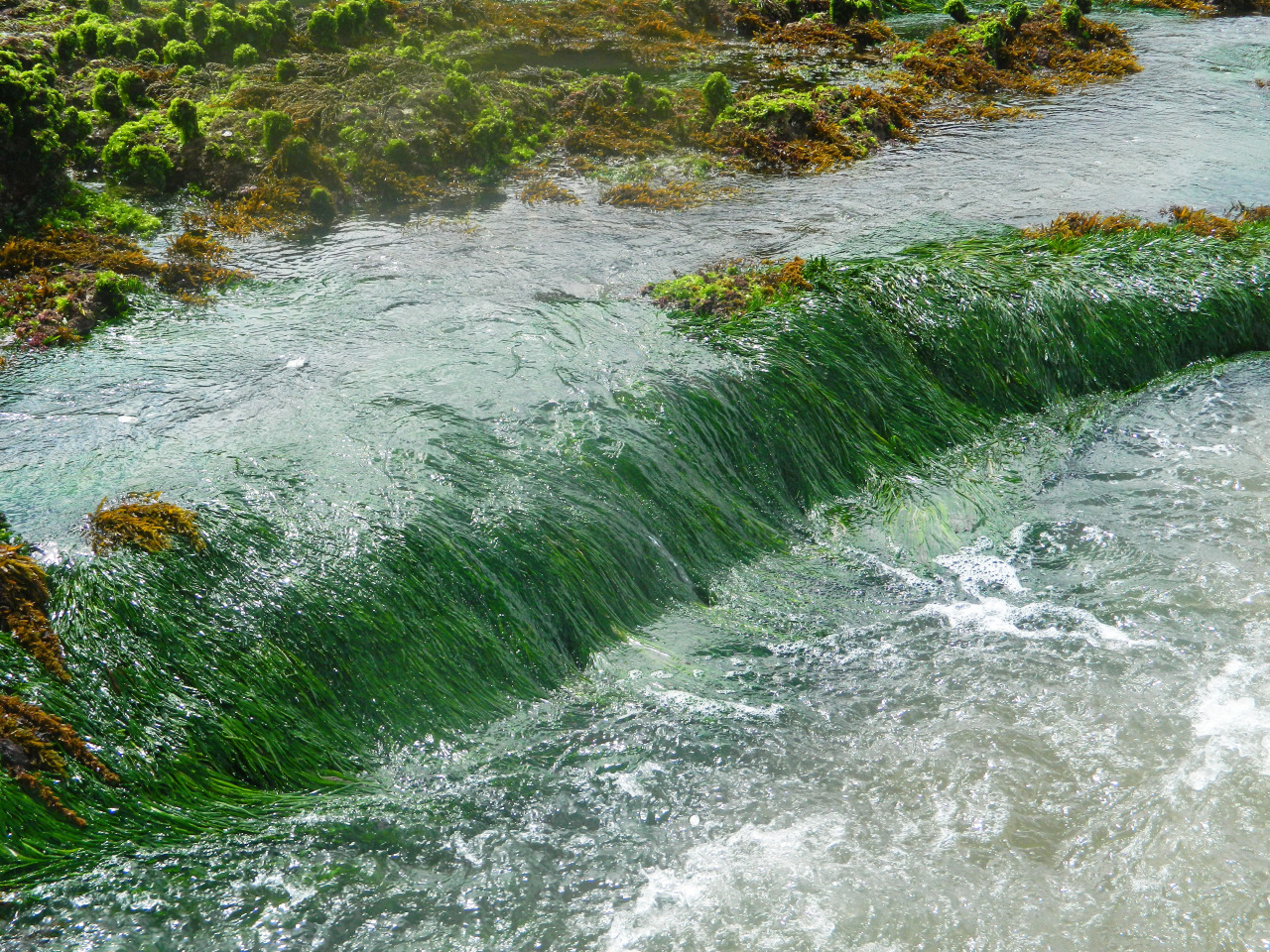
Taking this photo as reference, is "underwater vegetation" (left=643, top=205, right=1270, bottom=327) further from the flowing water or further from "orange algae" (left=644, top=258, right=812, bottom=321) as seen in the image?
the flowing water

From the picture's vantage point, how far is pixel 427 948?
3.86 meters

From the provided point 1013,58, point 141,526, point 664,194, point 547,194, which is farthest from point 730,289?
point 1013,58

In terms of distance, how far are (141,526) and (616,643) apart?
2.68m

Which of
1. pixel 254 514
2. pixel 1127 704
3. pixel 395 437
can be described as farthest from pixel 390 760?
pixel 1127 704

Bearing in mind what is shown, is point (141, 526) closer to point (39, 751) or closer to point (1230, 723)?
point (39, 751)

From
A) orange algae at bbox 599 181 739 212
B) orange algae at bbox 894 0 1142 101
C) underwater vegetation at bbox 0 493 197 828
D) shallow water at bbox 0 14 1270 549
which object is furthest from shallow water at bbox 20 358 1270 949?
orange algae at bbox 894 0 1142 101

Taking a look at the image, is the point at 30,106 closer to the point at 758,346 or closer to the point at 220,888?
the point at 758,346

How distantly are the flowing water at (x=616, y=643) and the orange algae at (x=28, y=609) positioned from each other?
0.09 m

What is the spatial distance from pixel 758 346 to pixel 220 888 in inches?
200

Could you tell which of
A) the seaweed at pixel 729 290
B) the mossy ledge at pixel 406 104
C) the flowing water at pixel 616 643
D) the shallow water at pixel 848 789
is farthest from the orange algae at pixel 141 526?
the seaweed at pixel 729 290

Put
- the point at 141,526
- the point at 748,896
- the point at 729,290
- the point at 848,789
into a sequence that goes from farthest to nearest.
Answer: the point at 729,290 → the point at 141,526 → the point at 848,789 → the point at 748,896

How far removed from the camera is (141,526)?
190 inches

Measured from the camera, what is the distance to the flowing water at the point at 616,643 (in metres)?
4.09

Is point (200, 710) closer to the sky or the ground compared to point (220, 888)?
closer to the sky
